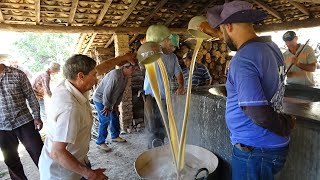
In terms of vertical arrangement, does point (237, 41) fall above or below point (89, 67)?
above

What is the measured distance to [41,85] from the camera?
5844mm

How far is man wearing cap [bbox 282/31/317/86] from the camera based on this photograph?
377 centimetres

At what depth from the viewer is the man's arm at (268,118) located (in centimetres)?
124

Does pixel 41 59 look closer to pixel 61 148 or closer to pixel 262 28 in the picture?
pixel 262 28

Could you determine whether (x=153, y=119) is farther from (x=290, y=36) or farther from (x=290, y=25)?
(x=290, y=25)

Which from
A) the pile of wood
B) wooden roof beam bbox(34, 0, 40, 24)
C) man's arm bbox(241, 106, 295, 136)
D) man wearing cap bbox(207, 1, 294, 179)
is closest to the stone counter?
man wearing cap bbox(207, 1, 294, 179)

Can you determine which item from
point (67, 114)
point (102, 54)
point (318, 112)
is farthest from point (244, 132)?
point (102, 54)

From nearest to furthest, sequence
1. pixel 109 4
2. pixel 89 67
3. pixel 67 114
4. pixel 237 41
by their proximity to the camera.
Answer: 1. pixel 237 41
2. pixel 67 114
3. pixel 89 67
4. pixel 109 4

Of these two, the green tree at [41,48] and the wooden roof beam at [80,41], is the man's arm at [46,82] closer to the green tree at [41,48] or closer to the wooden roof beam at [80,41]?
the wooden roof beam at [80,41]

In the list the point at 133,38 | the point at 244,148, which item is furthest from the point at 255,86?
the point at 133,38

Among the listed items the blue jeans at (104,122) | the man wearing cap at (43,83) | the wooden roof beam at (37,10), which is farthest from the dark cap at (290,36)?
the man wearing cap at (43,83)

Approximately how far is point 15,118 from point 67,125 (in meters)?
1.82

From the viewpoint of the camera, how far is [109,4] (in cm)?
446

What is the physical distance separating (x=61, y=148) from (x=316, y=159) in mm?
1609
